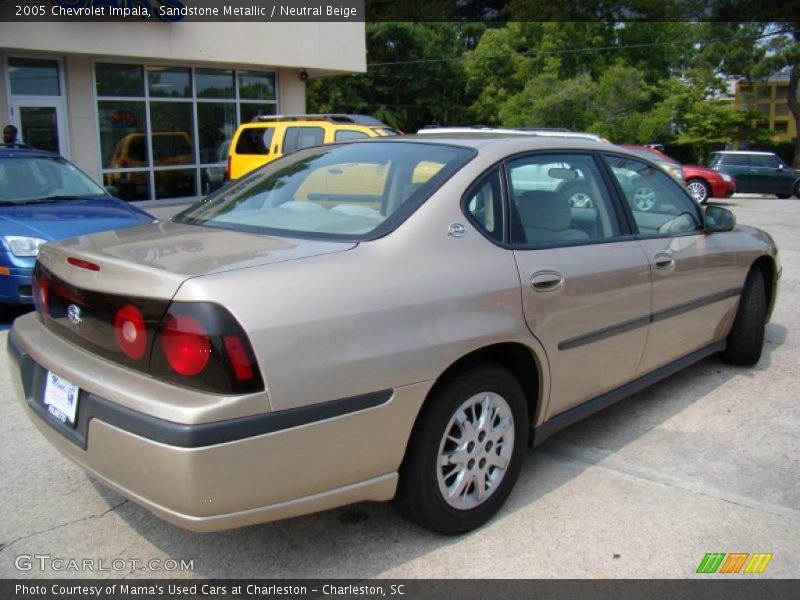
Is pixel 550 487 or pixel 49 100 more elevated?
pixel 49 100

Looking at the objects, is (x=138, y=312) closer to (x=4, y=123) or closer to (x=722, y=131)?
(x=4, y=123)

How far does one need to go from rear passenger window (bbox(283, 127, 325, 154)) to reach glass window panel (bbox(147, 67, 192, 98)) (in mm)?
4356

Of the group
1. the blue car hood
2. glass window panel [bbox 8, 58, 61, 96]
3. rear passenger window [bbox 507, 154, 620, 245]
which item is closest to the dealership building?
glass window panel [bbox 8, 58, 61, 96]

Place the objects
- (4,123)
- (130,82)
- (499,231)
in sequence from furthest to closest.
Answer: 1. (130,82)
2. (4,123)
3. (499,231)

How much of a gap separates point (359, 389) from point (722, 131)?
108ft

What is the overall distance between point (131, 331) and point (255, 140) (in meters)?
10.9

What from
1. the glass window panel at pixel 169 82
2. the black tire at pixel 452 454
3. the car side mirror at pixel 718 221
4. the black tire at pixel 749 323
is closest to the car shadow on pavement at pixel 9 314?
the black tire at pixel 452 454

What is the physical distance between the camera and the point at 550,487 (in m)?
3.51

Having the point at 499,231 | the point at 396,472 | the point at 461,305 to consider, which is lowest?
the point at 396,472

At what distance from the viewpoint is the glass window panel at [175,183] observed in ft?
50.8

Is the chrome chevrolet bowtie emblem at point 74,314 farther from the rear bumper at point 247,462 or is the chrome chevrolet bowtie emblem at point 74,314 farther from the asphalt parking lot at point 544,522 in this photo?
the asphalt parking lot at point 544,522

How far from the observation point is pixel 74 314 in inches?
110

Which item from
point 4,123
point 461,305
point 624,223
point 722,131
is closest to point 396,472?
point 461,305

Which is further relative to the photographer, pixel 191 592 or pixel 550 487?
pixel 550 487
